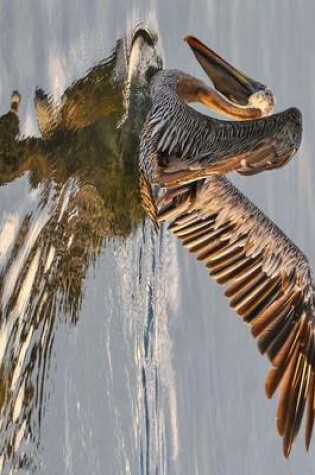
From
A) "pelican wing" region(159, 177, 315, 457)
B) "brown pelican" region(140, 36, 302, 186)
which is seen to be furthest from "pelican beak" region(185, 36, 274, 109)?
"pelican wing" region(159, 177, 315, 457)

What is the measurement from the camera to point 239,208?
12.6 m

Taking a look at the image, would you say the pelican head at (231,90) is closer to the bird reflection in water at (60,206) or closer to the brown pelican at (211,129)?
the brown pelican at (211,129)

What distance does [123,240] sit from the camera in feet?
40.7

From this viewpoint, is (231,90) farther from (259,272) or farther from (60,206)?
(60,206)

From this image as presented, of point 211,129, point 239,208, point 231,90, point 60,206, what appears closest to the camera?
point 60,206

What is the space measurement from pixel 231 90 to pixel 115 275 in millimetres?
1285

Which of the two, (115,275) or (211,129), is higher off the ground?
(211,129)

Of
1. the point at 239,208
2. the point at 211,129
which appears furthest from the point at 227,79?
the point at 239,208

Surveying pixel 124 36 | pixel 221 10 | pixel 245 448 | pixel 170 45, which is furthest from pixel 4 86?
pixel 245 448

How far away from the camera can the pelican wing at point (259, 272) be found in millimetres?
11719

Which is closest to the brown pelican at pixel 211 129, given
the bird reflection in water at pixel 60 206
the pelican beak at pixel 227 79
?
the pelican beak at pixel 227 79

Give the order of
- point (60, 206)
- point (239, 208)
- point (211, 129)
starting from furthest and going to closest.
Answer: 1. point (239, 208)
2. point (211, 129)
3. point (60, 206)

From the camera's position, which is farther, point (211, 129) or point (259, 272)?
point (259, 272)

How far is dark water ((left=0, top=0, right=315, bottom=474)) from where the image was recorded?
10.5 meters
